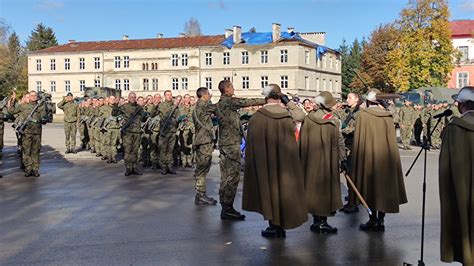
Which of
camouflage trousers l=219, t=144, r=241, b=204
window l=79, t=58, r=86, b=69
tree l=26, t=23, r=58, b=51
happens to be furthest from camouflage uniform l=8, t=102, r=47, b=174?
tree l=26, t=23, r=58, b=51

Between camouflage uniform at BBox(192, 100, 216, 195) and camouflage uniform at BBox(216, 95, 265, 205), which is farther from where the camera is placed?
camouflage uniform at BBox(192, 100, 216, 195)

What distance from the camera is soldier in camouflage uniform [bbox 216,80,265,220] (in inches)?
375

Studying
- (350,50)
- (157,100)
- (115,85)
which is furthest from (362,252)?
(350,50)

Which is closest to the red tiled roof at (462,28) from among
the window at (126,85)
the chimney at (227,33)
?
the chimney at (227,33)

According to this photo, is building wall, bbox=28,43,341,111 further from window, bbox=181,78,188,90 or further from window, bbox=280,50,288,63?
window, bbox=280,50,288,63

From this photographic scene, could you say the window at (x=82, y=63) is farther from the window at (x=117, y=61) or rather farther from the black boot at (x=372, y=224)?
the black boot at (x=372, y=224)

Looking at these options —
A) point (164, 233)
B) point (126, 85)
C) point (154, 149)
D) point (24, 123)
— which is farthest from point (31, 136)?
point (126, 85)

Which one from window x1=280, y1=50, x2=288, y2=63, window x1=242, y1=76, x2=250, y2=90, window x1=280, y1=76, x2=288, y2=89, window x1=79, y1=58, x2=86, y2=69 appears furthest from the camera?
window x1=79, y1=58, x2=86, y2=69

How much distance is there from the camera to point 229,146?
9641mm

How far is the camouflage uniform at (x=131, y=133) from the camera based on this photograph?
14.8 meters

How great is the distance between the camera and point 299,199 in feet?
26.1

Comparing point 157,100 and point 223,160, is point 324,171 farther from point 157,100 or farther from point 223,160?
point 157,100

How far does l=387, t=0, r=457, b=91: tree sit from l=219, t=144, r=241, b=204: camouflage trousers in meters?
46.3

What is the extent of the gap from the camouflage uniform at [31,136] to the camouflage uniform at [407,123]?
15173 millimetres
